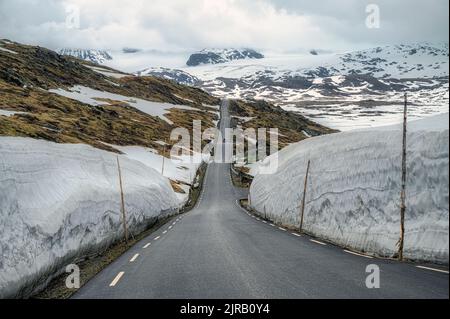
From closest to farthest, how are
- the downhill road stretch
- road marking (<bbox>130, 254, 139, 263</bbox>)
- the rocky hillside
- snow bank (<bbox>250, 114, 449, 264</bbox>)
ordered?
snow bank (<bbox>250, 114, 449, 264</bbox>) < the downhill road stretch < road marking (<bbox>130, 254, 139, 263</bbox>) < the rocky hillside

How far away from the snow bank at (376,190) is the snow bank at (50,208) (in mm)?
8491

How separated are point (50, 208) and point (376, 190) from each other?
9360 mm

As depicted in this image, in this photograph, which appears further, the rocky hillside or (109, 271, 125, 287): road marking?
the rocky hillside

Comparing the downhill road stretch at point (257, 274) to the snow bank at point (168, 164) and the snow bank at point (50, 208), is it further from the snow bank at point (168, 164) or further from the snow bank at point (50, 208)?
the snow bank at point (168, 164)

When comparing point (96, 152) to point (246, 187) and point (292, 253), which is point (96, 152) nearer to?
point (292, 253)

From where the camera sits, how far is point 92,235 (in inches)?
623

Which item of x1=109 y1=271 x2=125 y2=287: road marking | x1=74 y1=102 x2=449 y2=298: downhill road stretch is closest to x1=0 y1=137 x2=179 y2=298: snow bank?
x1=74 y1=102 x2=449 y2=298: downhill road stretch

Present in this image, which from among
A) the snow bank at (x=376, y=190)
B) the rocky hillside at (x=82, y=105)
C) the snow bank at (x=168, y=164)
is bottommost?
the snow bank at (x=168, y=164)

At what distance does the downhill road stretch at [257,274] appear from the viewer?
320 inches

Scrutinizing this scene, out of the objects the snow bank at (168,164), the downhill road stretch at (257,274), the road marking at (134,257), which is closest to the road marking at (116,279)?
the downhill road stretch at (257,274)

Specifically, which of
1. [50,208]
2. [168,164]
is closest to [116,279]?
[50,208]

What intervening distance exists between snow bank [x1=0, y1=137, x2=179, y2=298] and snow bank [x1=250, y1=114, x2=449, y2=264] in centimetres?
849

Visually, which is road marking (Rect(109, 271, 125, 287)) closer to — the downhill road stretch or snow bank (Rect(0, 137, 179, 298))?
the downhill road stretch

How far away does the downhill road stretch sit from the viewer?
26.7 feet
